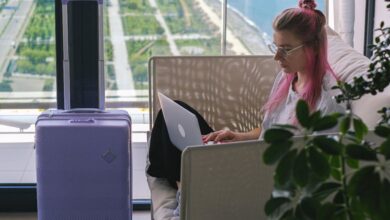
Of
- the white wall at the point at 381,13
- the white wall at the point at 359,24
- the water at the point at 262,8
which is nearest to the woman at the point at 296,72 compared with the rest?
the white wall at the point at 381,13

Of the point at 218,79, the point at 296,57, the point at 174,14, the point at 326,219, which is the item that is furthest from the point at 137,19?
the point at 326,219

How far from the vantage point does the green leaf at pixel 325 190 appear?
95cm

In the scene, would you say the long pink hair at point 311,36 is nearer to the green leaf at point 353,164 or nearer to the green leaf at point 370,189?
the green leaf at point 353,164

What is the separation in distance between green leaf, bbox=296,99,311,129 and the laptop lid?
3.76 feet

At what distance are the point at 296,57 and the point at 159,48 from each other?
4.58 feet

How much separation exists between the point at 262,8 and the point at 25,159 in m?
1.53

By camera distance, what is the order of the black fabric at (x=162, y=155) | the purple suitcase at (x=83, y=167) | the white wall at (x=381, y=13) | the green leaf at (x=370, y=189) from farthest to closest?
the white wall at (x=381, y=13), the purple suitcase at (x=83, y=167), the black fabric at (x=162, y=155), the green leaf at (x=370, y=189)

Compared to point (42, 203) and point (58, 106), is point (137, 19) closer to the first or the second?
point (58, 106)

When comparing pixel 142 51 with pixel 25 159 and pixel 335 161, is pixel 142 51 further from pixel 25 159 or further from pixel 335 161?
pixel 335 161

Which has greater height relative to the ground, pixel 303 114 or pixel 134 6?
pixel 134 6

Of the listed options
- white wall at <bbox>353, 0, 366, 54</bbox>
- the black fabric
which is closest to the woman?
the black fabric

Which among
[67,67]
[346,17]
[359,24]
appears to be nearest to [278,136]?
[67,67]

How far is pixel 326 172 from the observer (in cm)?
93

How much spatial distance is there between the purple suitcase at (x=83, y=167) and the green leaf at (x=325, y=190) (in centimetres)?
179
